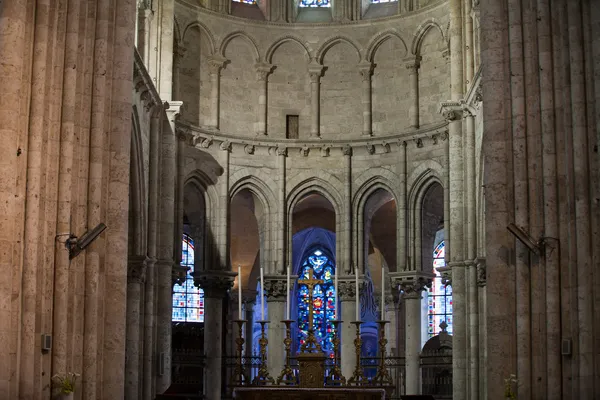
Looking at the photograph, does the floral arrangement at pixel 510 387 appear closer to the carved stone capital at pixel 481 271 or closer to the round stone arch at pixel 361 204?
the carved stone capital at pixel 481 271

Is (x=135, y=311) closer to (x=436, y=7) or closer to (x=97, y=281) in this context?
(x=97, y=281)

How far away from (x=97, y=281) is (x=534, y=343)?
23.3 feet

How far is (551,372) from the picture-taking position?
61.9 ft

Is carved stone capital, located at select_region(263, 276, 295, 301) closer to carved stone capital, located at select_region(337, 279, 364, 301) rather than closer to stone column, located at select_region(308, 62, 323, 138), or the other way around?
carved stone capital, located at select_region(337, 279, 364, 301)

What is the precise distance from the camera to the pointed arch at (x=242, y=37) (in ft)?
113

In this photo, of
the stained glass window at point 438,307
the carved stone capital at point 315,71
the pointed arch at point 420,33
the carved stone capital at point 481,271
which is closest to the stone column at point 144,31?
the carved stone capital at point 315,71

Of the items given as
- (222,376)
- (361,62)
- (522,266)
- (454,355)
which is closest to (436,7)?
(361,62)

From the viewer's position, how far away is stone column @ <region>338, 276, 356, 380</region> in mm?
33469

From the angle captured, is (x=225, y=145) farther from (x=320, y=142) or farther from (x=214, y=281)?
(x=214, y=281)

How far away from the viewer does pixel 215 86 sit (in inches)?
1348

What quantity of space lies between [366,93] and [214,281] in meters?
7.00

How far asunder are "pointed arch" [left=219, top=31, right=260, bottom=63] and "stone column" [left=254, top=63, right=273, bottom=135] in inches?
11.9

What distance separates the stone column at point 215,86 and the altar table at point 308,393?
13.6m

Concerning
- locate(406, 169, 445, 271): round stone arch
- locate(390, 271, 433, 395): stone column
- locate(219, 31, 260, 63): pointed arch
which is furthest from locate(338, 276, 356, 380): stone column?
locate(219, 31, 260, 63): pointed arch
